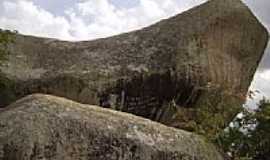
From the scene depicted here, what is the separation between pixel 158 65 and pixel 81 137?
5.22 m

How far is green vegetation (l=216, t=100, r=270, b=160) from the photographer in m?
8.48

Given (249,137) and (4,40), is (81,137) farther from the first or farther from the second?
(4,40)

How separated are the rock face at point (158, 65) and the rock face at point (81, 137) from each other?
146 inches

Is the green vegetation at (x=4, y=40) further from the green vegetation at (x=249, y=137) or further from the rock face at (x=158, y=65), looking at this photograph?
the green vegetation at (x=249, y=137)

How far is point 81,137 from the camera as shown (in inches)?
293

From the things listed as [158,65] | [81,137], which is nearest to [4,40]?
[158,65]

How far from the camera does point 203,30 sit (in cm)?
1272

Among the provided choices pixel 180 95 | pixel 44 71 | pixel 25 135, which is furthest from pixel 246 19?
pixel 25 135

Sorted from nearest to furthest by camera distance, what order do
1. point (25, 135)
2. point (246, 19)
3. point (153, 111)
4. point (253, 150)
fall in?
point (25, 135), point (253, 150), point (153, 111), point (246, 19)

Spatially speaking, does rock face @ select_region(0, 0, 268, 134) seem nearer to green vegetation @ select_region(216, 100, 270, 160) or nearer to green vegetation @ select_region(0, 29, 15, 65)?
green vegetation @ select_region(0, 29, 15, 65)

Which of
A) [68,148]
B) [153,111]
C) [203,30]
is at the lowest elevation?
[153,111]

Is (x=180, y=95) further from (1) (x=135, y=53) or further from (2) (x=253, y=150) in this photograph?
(2) (x=253, y=150)

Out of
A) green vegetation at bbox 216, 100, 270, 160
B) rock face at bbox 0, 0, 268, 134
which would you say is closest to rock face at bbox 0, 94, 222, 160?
green vegetation at bbox 216, 100, 270, 160

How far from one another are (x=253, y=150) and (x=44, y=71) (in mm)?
5563
